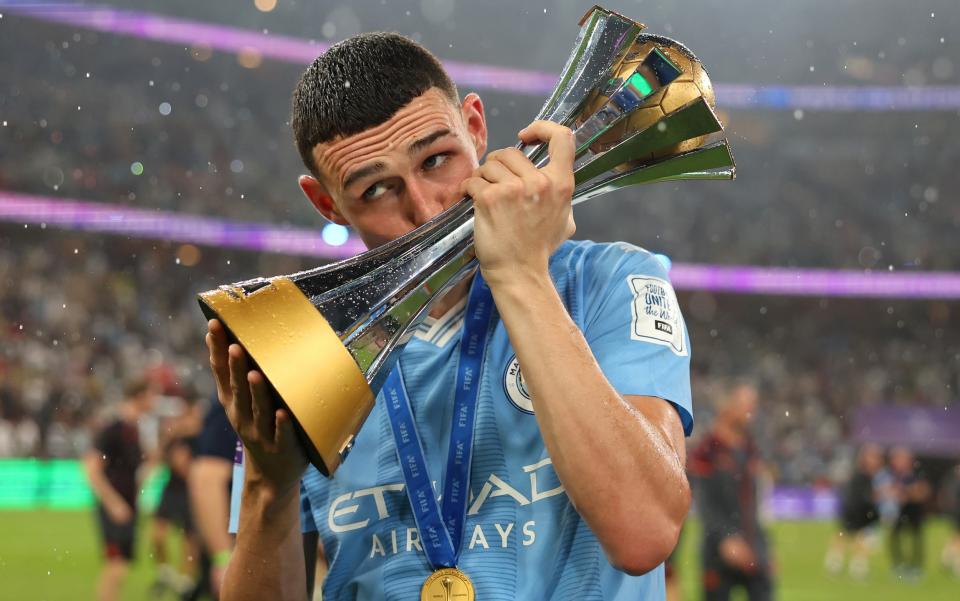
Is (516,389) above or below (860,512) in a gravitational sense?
above

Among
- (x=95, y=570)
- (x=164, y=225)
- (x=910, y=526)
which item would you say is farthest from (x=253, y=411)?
(x=164, y=225)

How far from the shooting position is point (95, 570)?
923cm

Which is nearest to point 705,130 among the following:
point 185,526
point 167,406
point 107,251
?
point 185,526

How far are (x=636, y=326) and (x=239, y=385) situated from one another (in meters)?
0.49

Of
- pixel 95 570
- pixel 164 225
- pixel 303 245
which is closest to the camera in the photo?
pixel 95 570

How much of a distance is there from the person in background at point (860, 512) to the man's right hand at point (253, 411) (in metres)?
10.1

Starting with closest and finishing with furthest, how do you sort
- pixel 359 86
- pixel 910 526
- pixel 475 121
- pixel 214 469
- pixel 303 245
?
pixel 359 86 → pixel 475 121 → pixel 214 469 → pixel 910 526 → pixel 303 245

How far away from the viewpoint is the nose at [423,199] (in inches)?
50.3

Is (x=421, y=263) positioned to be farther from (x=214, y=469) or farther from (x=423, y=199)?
(x=214, y=469)

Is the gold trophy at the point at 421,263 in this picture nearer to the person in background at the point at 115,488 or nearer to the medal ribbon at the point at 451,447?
the medal ribbon at the point at 451,447

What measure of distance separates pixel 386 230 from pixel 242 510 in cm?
39

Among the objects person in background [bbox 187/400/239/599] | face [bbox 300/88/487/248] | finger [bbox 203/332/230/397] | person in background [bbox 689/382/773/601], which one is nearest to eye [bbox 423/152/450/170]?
face [bbox 300/88/487/248]

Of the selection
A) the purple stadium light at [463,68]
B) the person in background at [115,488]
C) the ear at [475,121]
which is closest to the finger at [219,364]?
the ear at [475,121]

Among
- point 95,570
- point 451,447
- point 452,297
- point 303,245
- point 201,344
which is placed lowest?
point 95,570
